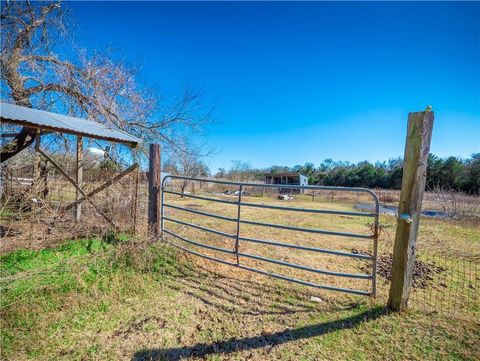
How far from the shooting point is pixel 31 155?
5543 mm

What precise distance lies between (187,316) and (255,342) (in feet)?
2.75

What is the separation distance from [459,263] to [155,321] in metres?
5.91

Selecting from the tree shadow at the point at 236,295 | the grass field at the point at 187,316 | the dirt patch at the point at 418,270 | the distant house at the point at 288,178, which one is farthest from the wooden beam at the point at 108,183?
the distant house at the point at 288,178

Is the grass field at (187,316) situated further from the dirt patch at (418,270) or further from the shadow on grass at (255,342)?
the dirt patch at (418,270)

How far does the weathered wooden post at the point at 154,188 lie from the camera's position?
4.58 meters

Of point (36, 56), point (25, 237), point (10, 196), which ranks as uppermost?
point (36, 56)

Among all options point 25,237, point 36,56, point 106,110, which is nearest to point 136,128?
point 106,110

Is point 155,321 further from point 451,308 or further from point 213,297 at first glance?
point 451,308

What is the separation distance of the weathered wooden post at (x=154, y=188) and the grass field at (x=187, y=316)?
744 millimetres

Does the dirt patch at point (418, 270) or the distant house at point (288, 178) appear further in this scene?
the distant house at point (288, 178)

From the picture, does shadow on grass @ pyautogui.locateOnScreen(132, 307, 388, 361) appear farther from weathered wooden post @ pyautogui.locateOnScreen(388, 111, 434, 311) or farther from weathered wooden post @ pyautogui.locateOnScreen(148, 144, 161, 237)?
weathered wooden post @ pyautogui.locateOnScreen(148, 144, 161, 237)

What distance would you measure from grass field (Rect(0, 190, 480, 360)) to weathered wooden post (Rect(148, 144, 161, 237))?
29.3 inches

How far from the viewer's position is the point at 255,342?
2.32 metres

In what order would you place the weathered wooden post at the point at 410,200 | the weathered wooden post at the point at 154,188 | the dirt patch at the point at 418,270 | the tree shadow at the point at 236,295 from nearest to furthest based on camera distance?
the weathered wooden post at the point at 410,200, the tree shadow at the point at 236,295, the dirt patch at the point at 418,270, the weathered wooden post at the point at 154,188
